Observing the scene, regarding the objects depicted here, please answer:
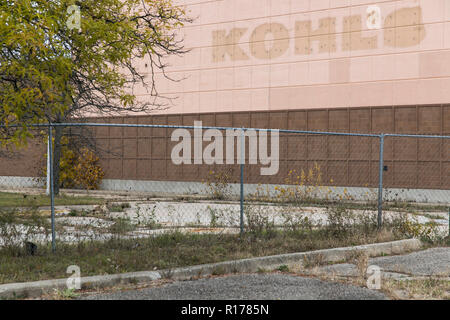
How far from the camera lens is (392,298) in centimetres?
662

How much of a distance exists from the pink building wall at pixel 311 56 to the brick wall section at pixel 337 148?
40cm

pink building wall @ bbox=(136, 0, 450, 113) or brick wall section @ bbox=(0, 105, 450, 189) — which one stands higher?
pink building wall @ bbox=(136, 0, 450, 113)

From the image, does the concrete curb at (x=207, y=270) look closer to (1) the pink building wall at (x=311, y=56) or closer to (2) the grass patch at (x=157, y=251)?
(2) the grass patch at (x=157, y=251)

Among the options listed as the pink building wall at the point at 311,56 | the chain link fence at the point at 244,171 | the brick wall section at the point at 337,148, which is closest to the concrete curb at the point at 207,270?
the chain link fence at the point at 244,171

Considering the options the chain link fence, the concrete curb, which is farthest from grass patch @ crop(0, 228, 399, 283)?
the chain link fence

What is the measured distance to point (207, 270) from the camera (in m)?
8.10

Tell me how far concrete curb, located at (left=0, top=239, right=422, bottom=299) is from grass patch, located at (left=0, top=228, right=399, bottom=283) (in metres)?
0.33

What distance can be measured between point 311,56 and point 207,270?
16.9 metres

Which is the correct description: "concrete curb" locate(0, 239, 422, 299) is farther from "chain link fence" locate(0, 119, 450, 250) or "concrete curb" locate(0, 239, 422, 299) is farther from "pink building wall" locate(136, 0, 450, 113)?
"pink building wall" locate(136, 0, 450, 113)

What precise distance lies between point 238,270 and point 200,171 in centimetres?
1810

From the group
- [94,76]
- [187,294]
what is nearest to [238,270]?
[187,294]

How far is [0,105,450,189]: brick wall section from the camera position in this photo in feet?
69.5

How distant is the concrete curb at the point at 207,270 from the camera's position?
683 cm
